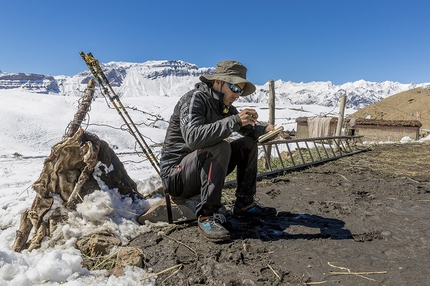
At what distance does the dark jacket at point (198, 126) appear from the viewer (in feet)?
8.59

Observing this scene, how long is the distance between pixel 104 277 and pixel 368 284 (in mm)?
1722

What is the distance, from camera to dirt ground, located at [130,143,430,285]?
217 centimetres

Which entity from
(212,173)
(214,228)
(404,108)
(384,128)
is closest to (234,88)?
(212,173)

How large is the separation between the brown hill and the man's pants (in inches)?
1051

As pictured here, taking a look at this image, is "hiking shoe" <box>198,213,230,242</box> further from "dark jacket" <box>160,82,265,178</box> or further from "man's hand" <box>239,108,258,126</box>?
"man's hand" <box>239,108,258,126</box>

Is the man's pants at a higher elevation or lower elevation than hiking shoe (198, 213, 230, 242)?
higher

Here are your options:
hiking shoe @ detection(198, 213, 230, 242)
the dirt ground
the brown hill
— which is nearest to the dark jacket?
hiking shoe @ detection(198, 213, 230, 242)

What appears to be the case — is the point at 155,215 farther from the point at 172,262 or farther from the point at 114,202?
the point at 172,262

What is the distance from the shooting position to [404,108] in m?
30.6

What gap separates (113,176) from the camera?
3.24 metres

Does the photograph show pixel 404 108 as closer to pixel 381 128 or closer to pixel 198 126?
pixel 381 128

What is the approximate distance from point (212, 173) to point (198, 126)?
0.43 m

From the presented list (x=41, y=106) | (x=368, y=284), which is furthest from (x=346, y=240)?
(x=41, y=106)

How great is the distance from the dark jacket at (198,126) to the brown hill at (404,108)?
27.1 metres
